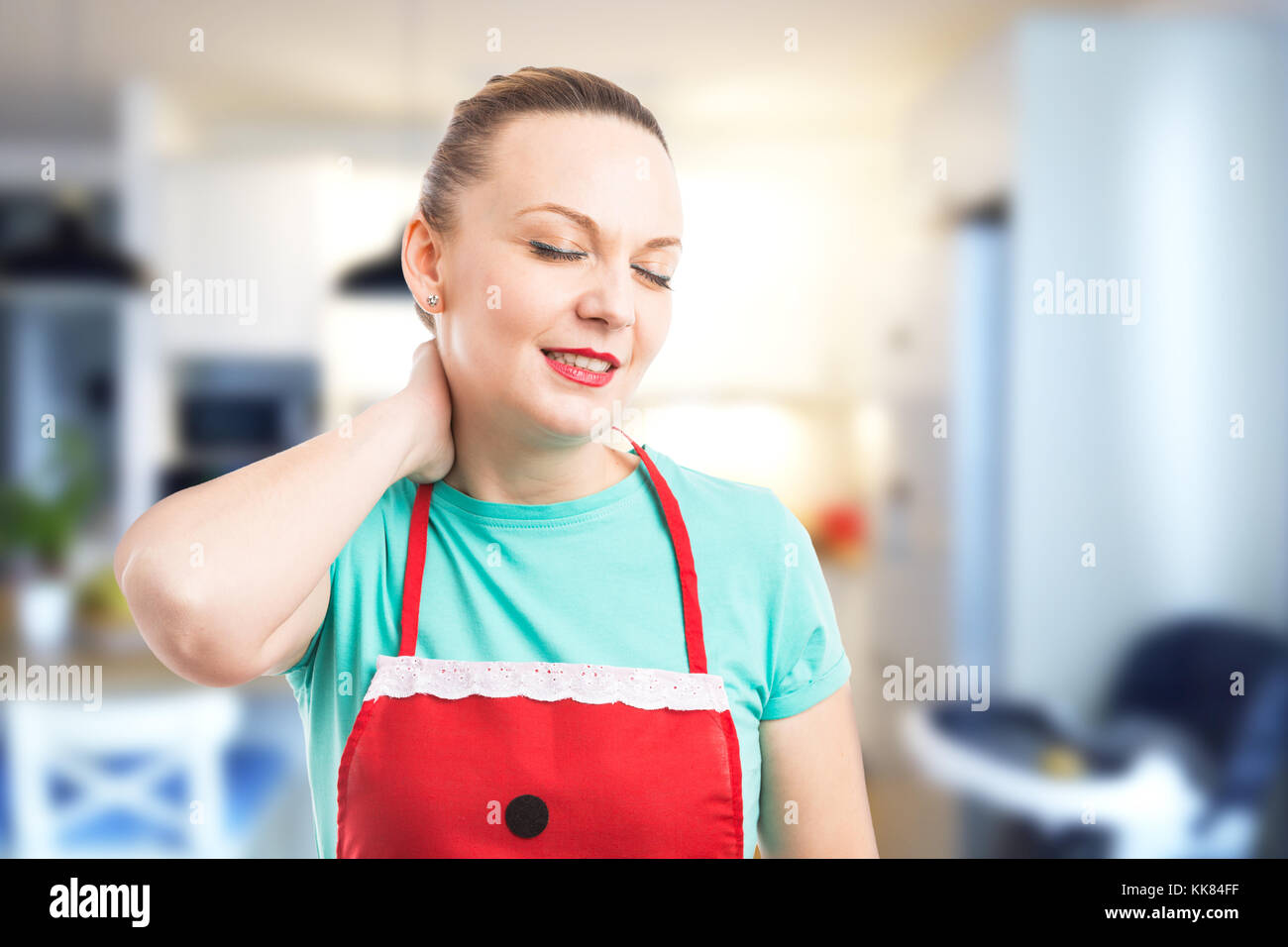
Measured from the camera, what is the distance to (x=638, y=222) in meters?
0.48

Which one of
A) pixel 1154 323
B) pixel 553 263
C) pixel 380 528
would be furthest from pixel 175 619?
pixel 1154 323

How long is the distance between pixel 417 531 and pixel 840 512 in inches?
31.2

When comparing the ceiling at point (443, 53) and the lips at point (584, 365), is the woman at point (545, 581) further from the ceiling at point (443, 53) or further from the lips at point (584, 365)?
the ceiling at point (443, 53)

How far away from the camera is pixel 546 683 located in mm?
493

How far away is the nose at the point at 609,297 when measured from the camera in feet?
1.56

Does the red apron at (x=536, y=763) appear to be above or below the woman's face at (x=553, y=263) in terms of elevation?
below

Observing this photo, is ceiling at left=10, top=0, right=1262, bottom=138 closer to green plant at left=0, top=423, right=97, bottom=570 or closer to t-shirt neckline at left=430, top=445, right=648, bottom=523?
green plant at left=0, top=423, right=97, bottom=570

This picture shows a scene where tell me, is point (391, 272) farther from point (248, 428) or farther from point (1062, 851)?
point (1062, 851)

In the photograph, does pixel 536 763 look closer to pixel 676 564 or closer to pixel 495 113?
pixel 676 564

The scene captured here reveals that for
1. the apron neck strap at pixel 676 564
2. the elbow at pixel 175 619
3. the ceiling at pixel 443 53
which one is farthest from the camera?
the ceiling at pixel 443 53

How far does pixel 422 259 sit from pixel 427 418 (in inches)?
3.7

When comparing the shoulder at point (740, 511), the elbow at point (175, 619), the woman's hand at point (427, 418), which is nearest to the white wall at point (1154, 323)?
the shoulder at point (740, 511)

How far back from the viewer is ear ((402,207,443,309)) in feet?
1.65

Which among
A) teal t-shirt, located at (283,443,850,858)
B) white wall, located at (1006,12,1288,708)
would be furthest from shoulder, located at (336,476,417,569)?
white wall, located at (1006,12,1288,708)
